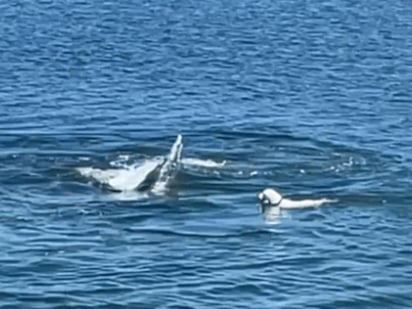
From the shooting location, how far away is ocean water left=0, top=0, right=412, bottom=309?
108 feet

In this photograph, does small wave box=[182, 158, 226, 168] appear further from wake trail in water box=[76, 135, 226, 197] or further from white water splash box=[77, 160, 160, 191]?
white water splash box=[77, 160, 160, 191]

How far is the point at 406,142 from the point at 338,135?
168cm

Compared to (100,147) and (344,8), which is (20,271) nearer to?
(100,147)

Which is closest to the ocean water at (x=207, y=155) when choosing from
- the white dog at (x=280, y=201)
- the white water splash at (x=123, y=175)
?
the white water splash at (x=123, y=175)

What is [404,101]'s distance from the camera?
4903 cm

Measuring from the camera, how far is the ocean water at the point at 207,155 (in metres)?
32.8

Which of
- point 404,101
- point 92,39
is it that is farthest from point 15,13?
point 404,101

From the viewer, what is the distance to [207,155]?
4172cm

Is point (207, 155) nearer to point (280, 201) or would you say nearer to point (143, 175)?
point (143, 175)

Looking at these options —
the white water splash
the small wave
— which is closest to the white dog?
the white water splash

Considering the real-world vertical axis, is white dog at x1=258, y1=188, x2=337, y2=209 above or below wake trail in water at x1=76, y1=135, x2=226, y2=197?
below

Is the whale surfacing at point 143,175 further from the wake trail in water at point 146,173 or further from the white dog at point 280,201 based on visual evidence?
the white dog at point 280,201

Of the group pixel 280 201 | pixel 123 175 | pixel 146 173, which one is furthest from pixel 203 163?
pixel 280 201

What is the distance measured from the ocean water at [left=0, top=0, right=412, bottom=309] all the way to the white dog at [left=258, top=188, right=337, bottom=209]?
0.34 m
